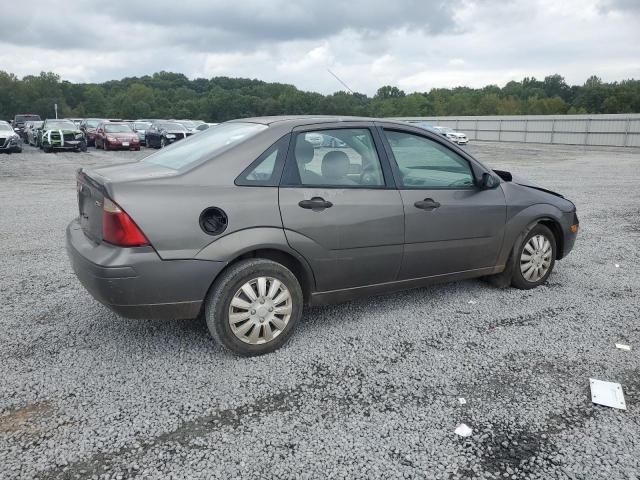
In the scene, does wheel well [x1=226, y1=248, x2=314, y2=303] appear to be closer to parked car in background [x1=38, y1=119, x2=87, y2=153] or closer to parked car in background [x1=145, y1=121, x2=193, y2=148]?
parked car in background [x1=145, y1=121, x2=193, y2=148]

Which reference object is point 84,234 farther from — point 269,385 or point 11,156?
point 11,156

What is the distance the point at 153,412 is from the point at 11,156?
77.3 ft

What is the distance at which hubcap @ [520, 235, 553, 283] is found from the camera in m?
4.91

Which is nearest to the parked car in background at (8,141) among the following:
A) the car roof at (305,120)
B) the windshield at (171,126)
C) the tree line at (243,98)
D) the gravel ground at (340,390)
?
the windshield at (171,126)

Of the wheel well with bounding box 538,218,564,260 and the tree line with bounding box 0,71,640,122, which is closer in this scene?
the wheel well with bounding box 538,218,564,260

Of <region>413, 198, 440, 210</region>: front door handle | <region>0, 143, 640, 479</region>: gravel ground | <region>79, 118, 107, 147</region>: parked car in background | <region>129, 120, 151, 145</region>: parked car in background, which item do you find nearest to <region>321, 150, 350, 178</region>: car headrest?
<region>413, 198, 440, 210</region>: front door handle

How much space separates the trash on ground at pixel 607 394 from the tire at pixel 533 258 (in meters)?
1.66

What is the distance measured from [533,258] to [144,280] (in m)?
3.58

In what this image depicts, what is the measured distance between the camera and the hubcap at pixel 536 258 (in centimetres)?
491

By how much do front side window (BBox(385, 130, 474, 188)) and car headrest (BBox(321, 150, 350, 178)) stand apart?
0.48 meters

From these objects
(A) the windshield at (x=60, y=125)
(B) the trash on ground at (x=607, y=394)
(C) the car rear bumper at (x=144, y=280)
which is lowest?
(B) the trash on ground at (x=607, y=394)

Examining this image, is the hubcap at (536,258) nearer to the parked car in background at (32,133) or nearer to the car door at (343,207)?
the car door at (343,207)

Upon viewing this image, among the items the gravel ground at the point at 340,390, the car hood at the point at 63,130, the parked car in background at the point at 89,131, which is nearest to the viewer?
the gravel ground at the point at 340,390

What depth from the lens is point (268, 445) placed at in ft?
8.68
